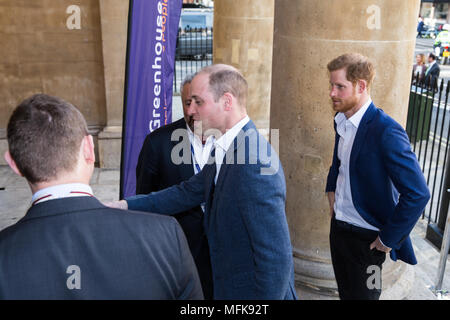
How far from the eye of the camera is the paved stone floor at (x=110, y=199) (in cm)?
415

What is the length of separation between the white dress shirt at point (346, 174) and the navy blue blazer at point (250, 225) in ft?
2.27

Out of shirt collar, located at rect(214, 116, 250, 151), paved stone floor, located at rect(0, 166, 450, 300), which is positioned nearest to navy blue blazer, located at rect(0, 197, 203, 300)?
shirt collar, located at rect(214, 116, 250, 151)

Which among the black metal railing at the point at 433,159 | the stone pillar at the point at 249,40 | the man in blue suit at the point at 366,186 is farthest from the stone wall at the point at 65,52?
the man in blue suit at the point at 366,186

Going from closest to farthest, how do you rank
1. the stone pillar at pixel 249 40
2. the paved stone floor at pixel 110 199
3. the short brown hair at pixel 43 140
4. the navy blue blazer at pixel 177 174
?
the short brown hair at pixel 43 140 → the navy blue blazer at pixel 177 174 → the paved stone floor at pixel 110 199 → the stone pillar at pixel 249 40

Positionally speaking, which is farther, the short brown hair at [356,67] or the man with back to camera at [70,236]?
the short brown hair at [356,67]

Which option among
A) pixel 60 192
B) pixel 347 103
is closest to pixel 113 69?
pixel 347 103

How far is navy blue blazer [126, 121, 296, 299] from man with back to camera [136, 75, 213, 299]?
74cm

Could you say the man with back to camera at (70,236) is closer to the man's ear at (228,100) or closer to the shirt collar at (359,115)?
the man's ear at (228,100)

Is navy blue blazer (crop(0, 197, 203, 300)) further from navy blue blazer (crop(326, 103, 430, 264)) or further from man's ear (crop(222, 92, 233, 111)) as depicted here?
navy blue blazer (crop(326, 103, 430, 264))

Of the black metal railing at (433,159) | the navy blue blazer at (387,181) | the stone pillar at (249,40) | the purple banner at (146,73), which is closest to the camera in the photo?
the navy blue blazer at (387,181)

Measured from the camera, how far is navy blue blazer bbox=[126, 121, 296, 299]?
7.14ft

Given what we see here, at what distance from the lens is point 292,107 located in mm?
3551

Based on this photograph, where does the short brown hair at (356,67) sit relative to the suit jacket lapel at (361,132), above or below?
above

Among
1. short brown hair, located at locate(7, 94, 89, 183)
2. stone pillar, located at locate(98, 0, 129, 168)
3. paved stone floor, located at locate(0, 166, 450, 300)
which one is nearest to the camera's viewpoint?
short brown hair, located at locate(7, 94, 89, 183)
